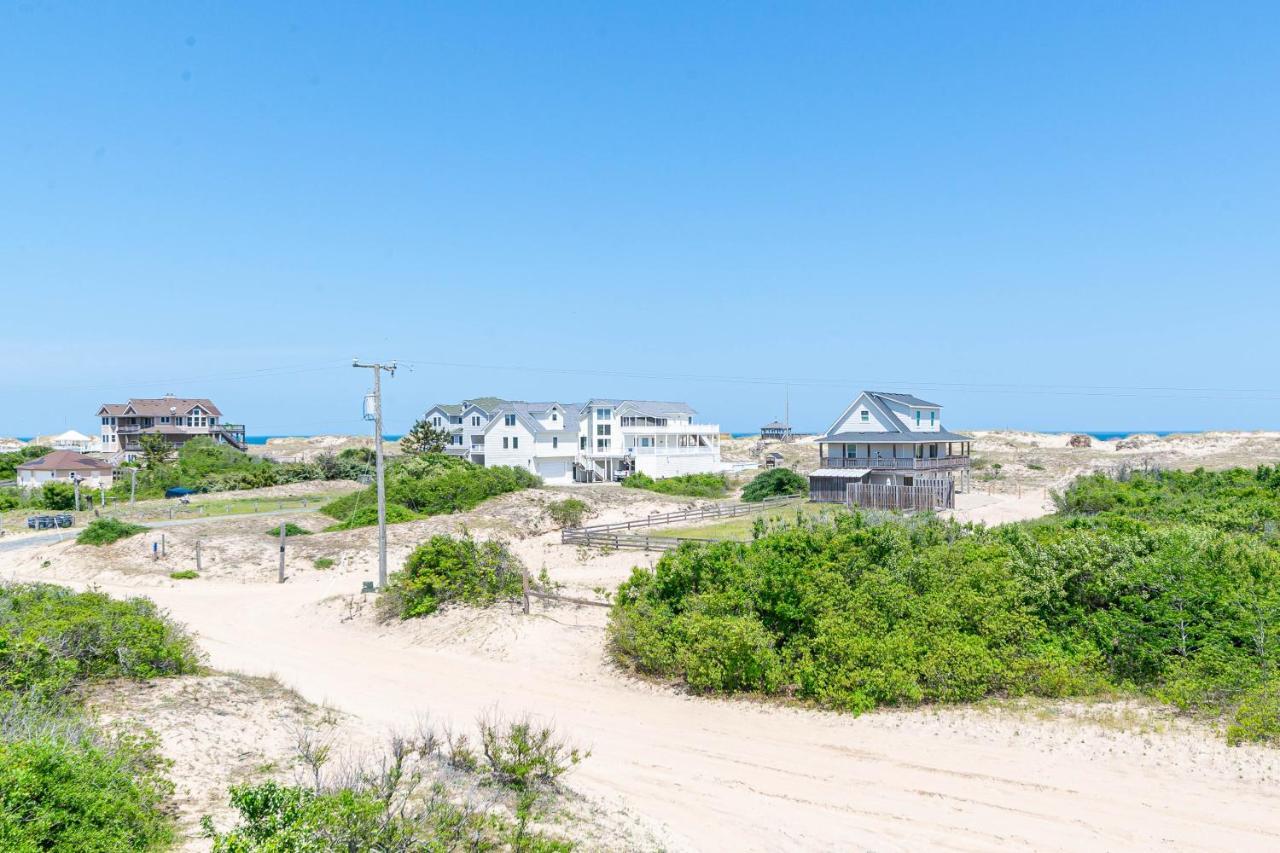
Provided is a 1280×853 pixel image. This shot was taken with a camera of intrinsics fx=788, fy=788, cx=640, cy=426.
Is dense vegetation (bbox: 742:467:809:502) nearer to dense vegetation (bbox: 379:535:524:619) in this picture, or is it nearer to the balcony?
the balcony

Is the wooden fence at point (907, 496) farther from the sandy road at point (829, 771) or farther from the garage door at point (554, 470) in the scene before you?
the sandy road at point (829, 771)

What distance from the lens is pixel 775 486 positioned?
52125 millimetres

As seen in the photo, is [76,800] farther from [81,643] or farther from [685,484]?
[685,484]

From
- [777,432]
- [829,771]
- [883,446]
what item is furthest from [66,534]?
[777,432]

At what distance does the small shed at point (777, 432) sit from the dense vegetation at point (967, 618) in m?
112

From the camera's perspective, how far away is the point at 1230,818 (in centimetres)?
902

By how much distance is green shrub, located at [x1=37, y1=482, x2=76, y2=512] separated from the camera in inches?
1991

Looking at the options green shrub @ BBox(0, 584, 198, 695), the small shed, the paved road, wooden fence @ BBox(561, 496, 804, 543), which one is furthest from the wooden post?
the small shed

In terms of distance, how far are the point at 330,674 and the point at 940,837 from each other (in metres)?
12.3

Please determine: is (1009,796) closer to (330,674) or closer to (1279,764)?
(1279,764)

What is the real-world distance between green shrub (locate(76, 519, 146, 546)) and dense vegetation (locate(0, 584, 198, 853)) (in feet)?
69.5

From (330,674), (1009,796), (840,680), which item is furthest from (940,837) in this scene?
(330,674)

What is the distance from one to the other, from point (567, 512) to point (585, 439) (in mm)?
24371

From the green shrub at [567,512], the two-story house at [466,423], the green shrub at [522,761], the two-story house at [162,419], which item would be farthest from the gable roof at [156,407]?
the green shrub at [522,761]
